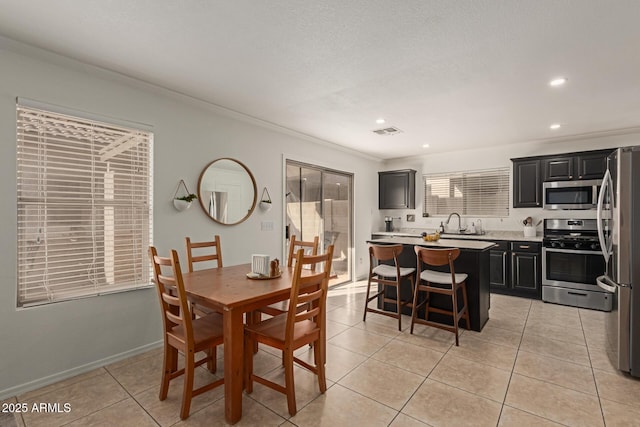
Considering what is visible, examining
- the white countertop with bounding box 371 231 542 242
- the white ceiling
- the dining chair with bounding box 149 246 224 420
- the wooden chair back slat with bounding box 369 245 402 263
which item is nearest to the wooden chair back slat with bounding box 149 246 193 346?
the dining chair with bounding box 149 246 224 420

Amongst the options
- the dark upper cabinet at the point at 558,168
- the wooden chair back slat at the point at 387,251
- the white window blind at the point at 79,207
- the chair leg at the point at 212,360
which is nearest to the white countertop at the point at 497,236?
the dark upper cabinet at the point at 558,168

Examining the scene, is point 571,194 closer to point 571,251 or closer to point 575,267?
point 571,251

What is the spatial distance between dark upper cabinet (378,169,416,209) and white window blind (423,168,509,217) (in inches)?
12.2

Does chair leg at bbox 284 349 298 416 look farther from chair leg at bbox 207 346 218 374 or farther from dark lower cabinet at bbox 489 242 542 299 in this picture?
dark lower cabinet at bbox 489 242 542 299

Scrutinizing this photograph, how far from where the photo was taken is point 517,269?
15.9 feet

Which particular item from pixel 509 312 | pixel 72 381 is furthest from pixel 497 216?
pixel 72 381

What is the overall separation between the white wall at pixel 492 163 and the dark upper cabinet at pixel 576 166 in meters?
0.36

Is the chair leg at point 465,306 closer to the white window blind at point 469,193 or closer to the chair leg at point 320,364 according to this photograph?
the chair leg at point 320,364

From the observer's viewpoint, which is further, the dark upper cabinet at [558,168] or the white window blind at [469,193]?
the white window blind at [469,193]

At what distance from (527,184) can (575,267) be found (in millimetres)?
1465

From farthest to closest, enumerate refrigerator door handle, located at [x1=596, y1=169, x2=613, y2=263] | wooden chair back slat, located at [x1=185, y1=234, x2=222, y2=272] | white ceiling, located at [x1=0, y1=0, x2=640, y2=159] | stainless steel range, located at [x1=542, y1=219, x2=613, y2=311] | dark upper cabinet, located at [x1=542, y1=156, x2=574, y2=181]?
dark upper cabinet, located at [x1=542, y1=156, x2=574, y2=181] < stainless steel range, located at [x1=542, y1=219, x2=613, y2=311] < wooden chair back slat, located at [x1=185, y1=234, x2=222, y2=272] < refrigerator door handle, located at [x1=596, y1=169, x2=613, y2=263] < white ceiling, located at [x1=0, y1=0, x2=640, y2=159]

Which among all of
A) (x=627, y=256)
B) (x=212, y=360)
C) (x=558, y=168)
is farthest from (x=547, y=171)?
(x=212, y=360)

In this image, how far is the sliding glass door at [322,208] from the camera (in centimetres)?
473

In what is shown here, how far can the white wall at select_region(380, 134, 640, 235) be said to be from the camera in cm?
480
